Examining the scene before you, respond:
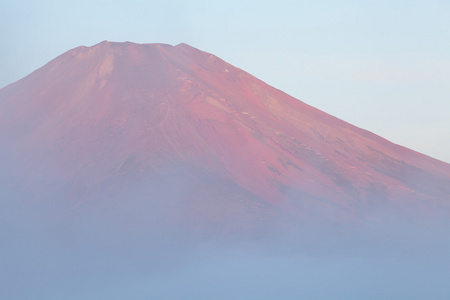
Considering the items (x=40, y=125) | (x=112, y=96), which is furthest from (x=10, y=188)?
(x=112, y=96)

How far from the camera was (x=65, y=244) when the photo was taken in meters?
29.5

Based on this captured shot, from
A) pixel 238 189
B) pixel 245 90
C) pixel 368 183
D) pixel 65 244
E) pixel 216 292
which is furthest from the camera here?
pixel 245 90

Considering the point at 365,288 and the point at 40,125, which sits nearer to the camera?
the point at 365,288

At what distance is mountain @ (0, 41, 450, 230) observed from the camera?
104 feet

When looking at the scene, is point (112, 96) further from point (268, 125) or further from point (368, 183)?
point (368, 183)

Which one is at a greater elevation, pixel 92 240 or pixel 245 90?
pixel 245 90

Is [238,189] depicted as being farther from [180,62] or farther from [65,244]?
[180,62]

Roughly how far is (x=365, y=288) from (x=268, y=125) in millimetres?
11838

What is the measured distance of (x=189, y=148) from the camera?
110 ft

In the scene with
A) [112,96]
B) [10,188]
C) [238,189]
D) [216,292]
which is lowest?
[216,292]

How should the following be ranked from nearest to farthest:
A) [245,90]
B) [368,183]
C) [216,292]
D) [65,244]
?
[216,292], [65,244], [368,183], [245,90]

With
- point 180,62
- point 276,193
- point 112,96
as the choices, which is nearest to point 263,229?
point 276,193

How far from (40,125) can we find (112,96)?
4185 millimetres

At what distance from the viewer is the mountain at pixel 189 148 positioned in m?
31.5
